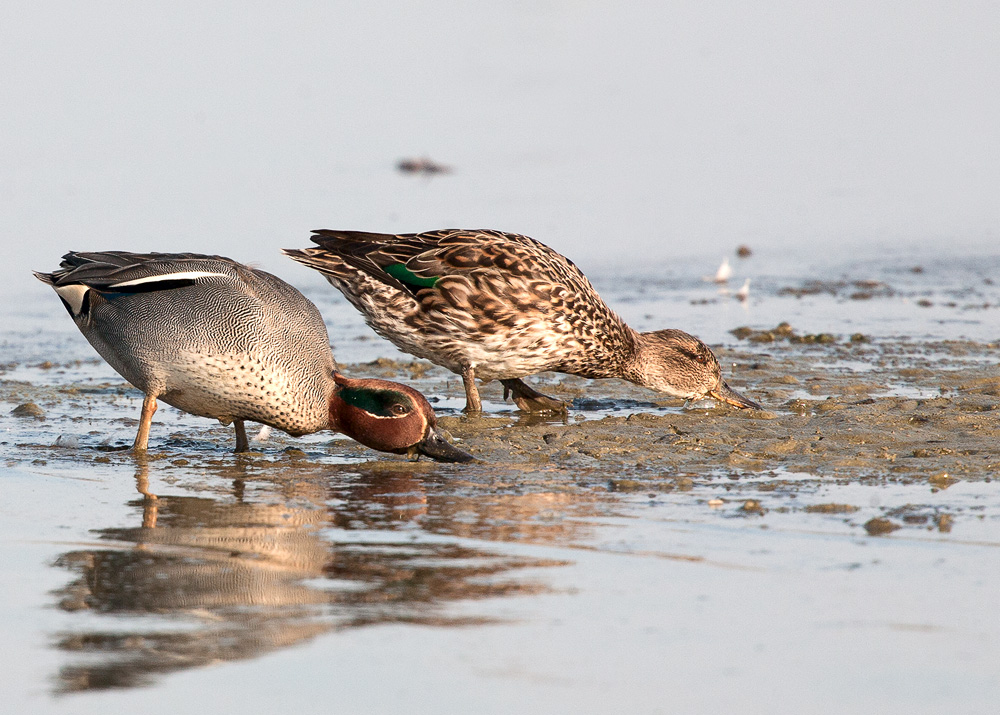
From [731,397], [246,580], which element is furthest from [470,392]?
[246,580]

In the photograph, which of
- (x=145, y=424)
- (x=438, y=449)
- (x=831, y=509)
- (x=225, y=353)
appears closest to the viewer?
(x=831, y=509)

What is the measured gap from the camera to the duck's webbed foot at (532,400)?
25.3ft

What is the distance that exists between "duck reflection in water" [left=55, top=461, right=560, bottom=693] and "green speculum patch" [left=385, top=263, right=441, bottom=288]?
2.23 m

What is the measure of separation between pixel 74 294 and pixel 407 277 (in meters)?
1.94

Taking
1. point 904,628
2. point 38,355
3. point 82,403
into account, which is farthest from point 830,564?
point 38,355

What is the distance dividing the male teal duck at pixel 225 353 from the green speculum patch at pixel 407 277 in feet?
4.20

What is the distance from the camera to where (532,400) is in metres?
7.77

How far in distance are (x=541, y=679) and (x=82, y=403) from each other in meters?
4.72

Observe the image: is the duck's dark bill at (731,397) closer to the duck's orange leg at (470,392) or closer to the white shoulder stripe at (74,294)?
the duck's orange leg at (470,392)

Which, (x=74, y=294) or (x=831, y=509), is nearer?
(x=831, y=509)

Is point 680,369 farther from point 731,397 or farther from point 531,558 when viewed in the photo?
point 531,558

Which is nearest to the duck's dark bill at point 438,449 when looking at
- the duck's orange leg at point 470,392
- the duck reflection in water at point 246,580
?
the duck reflection in water at point 246,580

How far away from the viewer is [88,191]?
13148 mm

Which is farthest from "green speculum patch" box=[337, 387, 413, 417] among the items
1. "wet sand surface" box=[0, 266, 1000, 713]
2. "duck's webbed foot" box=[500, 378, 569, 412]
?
"duck's webbed foot" box=[500, 378, 569, 412]
